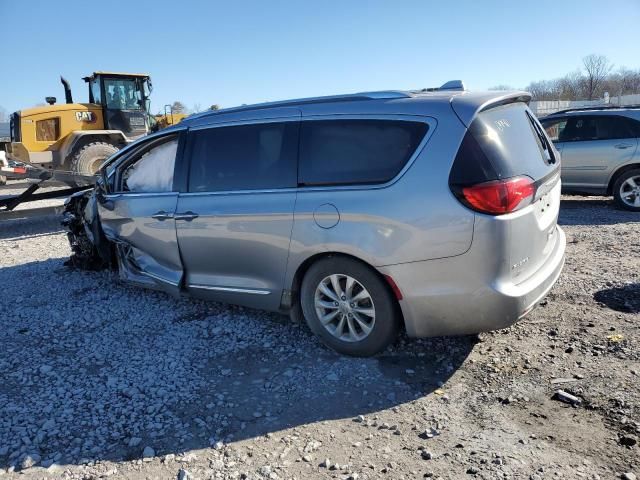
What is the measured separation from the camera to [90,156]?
44.1ft

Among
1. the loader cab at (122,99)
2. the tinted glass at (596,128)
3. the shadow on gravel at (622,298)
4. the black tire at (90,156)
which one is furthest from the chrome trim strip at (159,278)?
the loader cab at (122,99)

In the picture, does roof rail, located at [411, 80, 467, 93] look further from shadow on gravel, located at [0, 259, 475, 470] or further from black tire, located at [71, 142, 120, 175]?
black tire, located at [71, 142, 120, 175]

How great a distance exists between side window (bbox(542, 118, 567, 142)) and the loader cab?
35.9 ft

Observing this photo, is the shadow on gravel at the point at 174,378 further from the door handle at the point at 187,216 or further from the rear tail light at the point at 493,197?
the rear tail light at the point at 493,197

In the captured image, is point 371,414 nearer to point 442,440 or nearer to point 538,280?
point 442,440

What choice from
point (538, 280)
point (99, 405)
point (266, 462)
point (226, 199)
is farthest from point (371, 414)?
point (226, 199)

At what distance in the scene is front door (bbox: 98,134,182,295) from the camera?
185 inches

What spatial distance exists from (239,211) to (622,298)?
138 inches

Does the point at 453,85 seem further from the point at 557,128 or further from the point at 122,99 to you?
the point at 122,99

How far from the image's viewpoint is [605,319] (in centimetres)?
420

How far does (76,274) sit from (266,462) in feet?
14.9

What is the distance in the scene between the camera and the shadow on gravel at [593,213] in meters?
7.91

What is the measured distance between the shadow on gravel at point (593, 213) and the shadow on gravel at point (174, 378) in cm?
513

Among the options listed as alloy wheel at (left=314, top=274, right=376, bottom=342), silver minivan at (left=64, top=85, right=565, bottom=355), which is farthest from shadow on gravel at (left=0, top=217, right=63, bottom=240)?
alloy wheel at (left=314, top=274, right=376, bottom=342)
